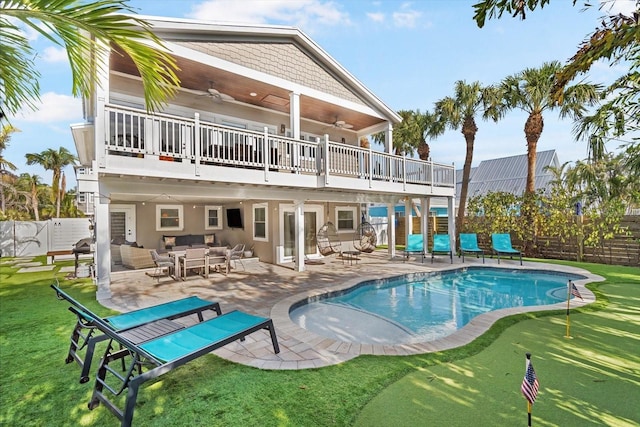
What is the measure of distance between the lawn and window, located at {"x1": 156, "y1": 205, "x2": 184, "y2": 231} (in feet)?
27.3

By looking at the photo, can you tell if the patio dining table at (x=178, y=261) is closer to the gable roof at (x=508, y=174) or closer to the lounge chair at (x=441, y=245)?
the lounge chair at (x=441, y=245)

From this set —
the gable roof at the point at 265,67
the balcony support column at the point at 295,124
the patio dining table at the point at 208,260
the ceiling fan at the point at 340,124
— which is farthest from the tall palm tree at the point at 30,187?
the balcony support column at the point at 295,124

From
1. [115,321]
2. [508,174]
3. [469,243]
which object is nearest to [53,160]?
[115,321]

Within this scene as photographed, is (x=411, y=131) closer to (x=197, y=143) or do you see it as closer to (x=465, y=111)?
(x=465, y=111)

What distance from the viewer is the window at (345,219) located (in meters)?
15.9

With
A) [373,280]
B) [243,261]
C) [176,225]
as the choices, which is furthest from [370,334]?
[176,225]

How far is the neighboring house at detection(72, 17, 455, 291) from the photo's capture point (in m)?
7.09

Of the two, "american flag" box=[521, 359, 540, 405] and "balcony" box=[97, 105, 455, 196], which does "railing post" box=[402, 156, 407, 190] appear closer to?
"balcony" box=[97, 105, 455, 196]

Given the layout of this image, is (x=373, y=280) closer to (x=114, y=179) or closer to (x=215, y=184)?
(x=215, y=184)

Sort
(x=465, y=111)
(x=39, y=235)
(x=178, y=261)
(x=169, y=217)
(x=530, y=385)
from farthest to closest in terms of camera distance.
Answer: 1. (x=39, y=235)
2. (x=465, y=111)
3. (x=169, y=217)
4. (x=178, y=261)
5. (x=530, y=385)

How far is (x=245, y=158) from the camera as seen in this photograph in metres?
8.37

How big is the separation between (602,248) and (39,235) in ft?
89.6

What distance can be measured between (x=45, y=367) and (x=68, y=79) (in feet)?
11.8

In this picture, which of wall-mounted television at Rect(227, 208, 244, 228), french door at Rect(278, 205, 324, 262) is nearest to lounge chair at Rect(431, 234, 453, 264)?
french door at Rect(278, 205, 324, 262)
